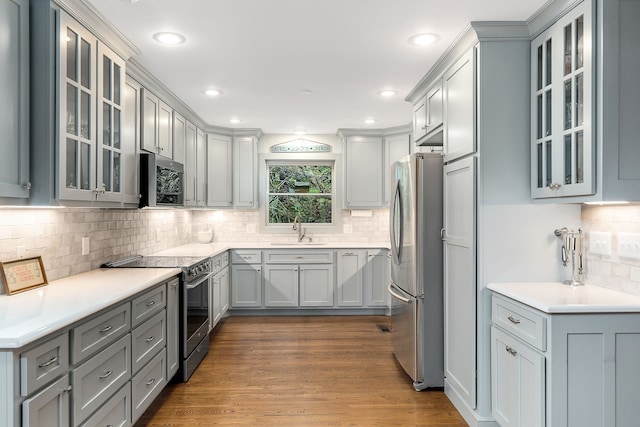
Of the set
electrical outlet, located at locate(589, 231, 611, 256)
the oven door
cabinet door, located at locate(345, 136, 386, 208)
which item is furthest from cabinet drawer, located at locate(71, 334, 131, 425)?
cabinet door, located at locate(345, 136, 386, 208)

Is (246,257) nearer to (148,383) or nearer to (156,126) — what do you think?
(156,126)

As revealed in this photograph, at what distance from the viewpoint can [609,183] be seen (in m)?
1.89

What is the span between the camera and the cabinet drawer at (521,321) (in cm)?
195

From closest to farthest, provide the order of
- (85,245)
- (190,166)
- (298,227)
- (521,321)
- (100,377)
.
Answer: (100,377), (521,321), (85,245), (190,166), (298,227)

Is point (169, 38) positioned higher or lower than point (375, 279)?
higher

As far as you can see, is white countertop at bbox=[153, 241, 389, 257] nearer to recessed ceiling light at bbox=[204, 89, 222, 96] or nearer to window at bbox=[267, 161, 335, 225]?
window at bbox=[267, 161, 335, 225]

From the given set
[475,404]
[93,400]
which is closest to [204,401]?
[93,400]

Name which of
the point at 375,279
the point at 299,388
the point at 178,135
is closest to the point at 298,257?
the point at 375,279

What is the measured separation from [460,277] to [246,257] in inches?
123

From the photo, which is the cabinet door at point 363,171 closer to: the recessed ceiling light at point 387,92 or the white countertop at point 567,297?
the recessed ceiling light at point 387,92

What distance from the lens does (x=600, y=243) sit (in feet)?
7.65

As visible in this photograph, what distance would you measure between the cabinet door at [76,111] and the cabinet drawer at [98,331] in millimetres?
655

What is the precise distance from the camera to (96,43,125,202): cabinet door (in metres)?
2.48

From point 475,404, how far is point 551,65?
2055 mm
